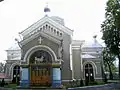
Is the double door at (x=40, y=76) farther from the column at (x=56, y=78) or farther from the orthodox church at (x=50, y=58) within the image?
the column at (x=56, y=78)

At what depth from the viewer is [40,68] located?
2041 cm

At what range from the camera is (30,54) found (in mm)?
20516

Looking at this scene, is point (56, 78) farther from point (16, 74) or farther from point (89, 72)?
point (16, 74)

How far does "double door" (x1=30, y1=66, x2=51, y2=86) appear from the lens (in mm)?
19859

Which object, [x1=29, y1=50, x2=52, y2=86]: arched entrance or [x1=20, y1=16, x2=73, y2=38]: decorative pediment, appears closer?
[x1=29, y1=50, x2=52, y2=86]: arched entrance

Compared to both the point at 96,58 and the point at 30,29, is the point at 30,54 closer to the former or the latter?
the point at 30,29

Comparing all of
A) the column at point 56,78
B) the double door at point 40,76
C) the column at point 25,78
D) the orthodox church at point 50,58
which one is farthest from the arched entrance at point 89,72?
the column at point 25,78

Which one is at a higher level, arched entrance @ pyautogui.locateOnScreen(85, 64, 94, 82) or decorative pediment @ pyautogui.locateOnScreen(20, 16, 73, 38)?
decorative pediment @ pyautogui.locateOnScreen(20, 16, 73, 38)

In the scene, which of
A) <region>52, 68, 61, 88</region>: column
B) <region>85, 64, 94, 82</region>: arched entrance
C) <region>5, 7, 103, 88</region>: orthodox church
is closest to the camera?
<region>52, 68, 61, 88</region>: column

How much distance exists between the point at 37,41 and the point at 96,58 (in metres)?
10.1

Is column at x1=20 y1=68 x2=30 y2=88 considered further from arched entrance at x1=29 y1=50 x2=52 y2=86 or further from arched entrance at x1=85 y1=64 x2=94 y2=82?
arched entrance at x1=85 y1=64 x2=94 y2=82

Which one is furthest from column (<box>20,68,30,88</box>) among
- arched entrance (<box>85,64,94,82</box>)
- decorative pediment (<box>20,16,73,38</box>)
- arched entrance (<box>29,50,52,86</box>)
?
arched entrance (<box>85,64,94,82</box>)

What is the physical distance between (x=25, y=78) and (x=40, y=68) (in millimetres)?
1810

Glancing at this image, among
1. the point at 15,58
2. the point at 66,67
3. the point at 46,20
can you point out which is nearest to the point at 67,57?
the point at 66,67
